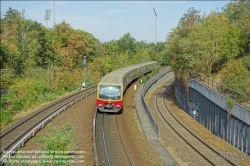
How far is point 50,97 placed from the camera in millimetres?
36219

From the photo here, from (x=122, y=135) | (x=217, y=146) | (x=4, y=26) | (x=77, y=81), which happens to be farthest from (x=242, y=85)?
(x=4, y=26)

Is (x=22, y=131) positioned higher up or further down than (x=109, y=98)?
further down

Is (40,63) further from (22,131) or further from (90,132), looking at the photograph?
(90,132)

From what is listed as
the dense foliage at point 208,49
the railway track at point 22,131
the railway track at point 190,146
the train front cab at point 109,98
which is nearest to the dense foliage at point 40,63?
the railway track at point 22,131

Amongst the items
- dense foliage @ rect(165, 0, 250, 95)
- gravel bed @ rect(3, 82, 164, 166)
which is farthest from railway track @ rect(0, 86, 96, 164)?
dense foliage @ rect(165, 0, 250, 95)

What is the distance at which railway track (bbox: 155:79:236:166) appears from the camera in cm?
1828

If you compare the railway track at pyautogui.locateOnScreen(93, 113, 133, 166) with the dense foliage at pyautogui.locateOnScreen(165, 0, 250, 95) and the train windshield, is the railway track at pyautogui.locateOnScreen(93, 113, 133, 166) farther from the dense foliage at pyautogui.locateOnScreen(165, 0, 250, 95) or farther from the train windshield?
the dense foliage at pyautogui.locateOnScreen(165, 0, 250, 95)

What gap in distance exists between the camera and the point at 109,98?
86.0ft

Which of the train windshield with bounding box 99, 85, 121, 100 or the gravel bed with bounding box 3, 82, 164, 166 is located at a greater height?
the train windshield with bounding box 99, 85, 121, 100

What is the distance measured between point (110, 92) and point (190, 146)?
861cm

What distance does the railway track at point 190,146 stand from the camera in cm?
1828

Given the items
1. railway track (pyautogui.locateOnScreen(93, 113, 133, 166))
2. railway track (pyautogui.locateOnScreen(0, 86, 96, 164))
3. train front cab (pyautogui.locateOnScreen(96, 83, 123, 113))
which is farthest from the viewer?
train front cab (pyautogui.locateOnScreen(96, 83, 123, 113))

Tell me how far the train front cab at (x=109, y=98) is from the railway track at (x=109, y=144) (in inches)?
31.6

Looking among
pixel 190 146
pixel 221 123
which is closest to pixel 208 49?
pixel 221 123
